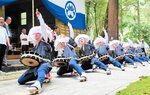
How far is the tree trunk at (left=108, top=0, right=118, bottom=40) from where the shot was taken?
19.0 meters

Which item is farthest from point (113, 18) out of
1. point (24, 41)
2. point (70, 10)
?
point (24, 41)

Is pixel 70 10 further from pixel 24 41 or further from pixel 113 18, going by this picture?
pixel 24 41

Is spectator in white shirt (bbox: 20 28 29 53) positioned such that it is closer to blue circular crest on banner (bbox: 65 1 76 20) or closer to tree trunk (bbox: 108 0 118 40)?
blue circular crest on banner (bbox: 65 1 76 20)

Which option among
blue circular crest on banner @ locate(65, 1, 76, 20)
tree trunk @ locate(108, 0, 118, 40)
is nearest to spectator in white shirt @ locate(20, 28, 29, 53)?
blue circular crest on banner @ locate(65, 1, 76, 20)

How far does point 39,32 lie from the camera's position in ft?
24.7

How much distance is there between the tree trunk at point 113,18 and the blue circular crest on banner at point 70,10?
2224 mm

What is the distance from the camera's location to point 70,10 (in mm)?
17609

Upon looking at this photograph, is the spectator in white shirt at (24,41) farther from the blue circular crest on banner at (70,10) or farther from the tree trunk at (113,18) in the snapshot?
the tree trunk at (113,18)

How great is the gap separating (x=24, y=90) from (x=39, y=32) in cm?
126

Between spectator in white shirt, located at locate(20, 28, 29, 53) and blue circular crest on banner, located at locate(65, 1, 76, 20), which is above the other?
blue circular crest on banner, located at locate(65, 1, 76, 20)

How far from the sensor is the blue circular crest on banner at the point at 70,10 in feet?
56.5

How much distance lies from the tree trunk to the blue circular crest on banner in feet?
7.30

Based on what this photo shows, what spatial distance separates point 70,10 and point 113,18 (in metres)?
2.76

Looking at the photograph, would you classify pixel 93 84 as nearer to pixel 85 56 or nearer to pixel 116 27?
pixel 85 56
